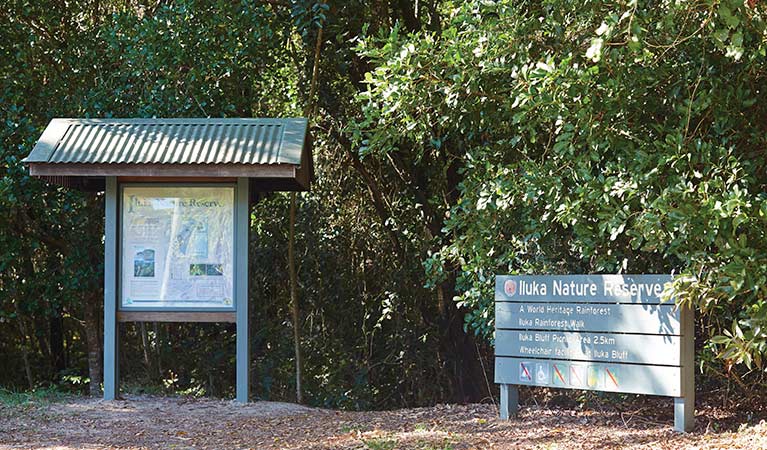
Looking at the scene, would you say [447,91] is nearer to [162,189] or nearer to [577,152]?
[577,152]

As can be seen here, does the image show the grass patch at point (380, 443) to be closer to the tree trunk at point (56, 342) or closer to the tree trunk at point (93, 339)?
the tree trunk at point (93, 339)

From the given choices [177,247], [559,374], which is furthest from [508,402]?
[177,247]

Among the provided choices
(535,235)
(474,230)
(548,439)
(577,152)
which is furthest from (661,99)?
(548,439)

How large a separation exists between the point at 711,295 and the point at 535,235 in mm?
1972

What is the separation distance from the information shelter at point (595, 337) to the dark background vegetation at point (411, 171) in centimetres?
45

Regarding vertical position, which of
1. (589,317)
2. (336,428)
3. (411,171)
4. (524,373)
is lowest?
(336,428)

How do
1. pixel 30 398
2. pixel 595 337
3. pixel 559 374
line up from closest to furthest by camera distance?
pixel 595 337 < pixel 559 374 < pixel 30 398

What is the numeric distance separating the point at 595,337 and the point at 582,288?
42 centimetres

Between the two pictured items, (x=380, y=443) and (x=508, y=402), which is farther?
(x=508, y=402)

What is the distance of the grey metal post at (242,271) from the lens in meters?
8.60

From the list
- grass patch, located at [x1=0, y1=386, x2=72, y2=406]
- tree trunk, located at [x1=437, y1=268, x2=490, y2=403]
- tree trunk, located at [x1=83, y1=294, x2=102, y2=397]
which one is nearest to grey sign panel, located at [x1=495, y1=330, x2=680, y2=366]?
tree trunk, located at [x1=437, y1=268, x2=490, y2=403]

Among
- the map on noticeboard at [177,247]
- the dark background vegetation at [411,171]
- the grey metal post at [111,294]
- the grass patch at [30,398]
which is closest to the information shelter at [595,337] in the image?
the dark background vegetation at [411,171]

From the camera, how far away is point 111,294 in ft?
28.2

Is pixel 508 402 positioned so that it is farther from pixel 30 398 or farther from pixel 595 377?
pixel 30 398
